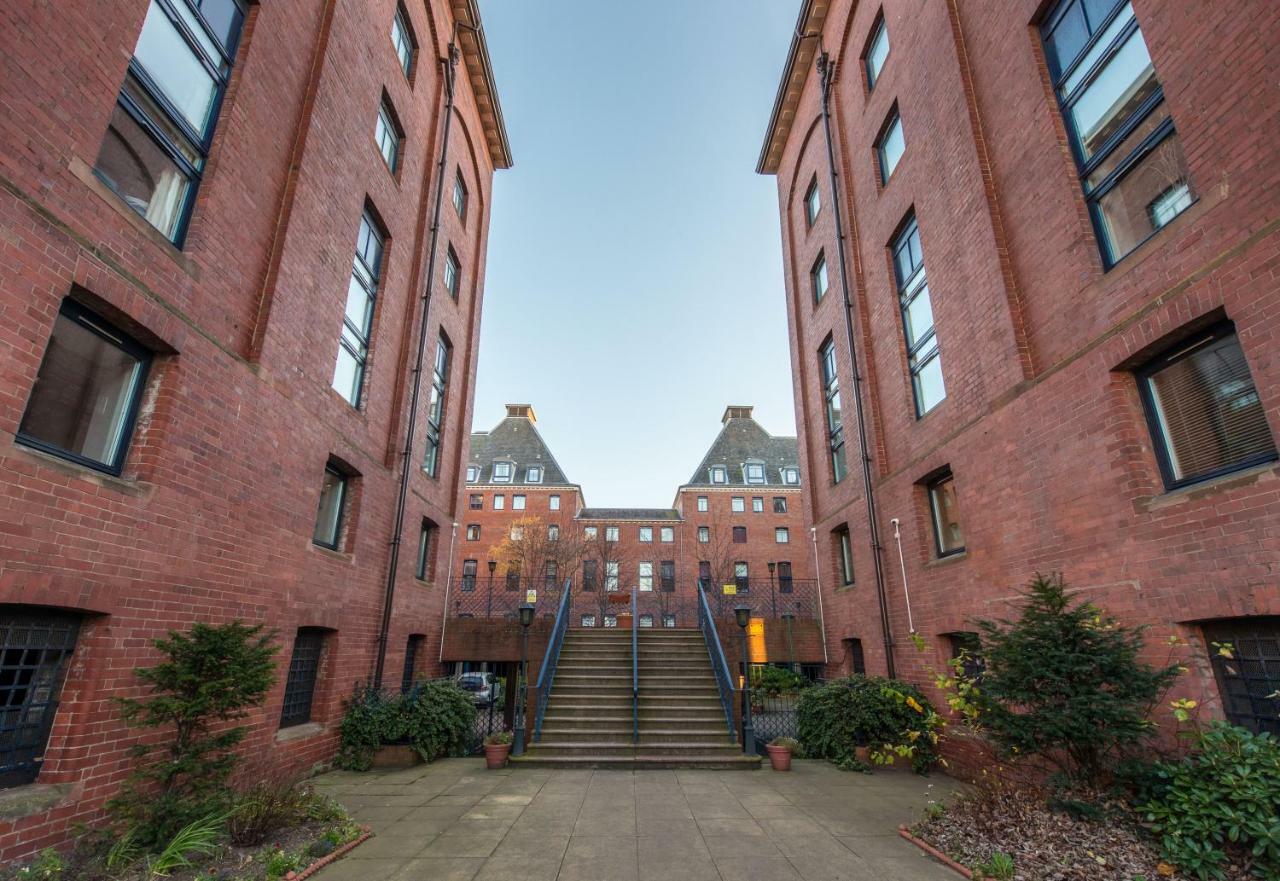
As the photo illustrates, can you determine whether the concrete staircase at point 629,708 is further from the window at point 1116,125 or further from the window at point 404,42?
the window at point 404,42

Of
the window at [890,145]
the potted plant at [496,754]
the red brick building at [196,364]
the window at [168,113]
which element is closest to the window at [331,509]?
the red brick building at [196,364]

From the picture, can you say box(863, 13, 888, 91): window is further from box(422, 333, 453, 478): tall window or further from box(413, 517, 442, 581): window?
box(413, 517, 442, 581): window

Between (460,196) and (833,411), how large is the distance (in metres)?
12.3

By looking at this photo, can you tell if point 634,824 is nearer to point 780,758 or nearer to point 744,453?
point 780,758

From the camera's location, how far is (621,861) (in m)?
4.98

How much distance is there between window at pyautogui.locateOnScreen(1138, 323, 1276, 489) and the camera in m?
5.11

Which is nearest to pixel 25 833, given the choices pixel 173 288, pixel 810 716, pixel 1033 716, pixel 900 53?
pixel 173 288

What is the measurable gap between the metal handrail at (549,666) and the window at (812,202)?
12531 millimetres

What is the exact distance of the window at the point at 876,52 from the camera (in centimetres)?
1297

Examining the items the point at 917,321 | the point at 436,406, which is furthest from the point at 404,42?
the point at 917,321

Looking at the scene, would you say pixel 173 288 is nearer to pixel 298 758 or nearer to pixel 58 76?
pixel 58 76

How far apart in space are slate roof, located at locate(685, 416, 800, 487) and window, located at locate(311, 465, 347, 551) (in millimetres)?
33037

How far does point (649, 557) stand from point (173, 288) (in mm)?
35934

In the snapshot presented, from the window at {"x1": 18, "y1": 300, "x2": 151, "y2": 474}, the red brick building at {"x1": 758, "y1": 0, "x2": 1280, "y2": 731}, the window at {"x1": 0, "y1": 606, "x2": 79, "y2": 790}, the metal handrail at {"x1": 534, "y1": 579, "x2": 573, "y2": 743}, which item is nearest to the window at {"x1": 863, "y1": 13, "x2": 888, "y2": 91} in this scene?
the red brick building at {"x1": 758, "y1": 0, "x2": 1280, "y2": 731}
